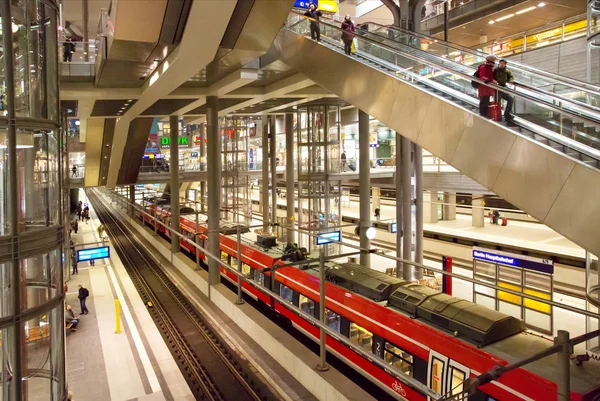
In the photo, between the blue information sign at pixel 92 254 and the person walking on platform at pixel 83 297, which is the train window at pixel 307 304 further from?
the blue information sign at pixel 92 254

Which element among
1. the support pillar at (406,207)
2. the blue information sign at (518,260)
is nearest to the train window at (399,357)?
the blue information sign at (518,260)

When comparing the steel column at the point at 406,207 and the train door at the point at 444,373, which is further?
the steel column at the point at 406,207

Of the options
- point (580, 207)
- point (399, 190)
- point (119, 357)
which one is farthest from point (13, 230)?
point (399, 190)

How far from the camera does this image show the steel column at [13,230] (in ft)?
13.7

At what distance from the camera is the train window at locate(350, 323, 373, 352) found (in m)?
9.62

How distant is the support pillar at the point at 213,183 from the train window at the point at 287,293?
15.1 feet

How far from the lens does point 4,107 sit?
431cm

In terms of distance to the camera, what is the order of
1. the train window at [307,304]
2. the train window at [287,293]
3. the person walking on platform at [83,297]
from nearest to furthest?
the train window at [307,304]
the train window at [287,293]
the person walking on platform at [83,297]

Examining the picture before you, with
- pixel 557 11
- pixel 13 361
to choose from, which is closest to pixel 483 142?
pixel 13 361

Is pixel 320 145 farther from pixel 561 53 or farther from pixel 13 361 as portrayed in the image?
pixel 13 361

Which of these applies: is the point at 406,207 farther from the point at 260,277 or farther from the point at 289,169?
the point at 289,169

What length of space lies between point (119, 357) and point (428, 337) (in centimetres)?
840

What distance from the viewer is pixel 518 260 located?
11.1 m

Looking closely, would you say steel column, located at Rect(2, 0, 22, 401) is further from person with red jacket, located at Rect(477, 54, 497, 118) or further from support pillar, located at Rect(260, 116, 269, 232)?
support pillar, located at Rect(260, 116, 269, 232)
